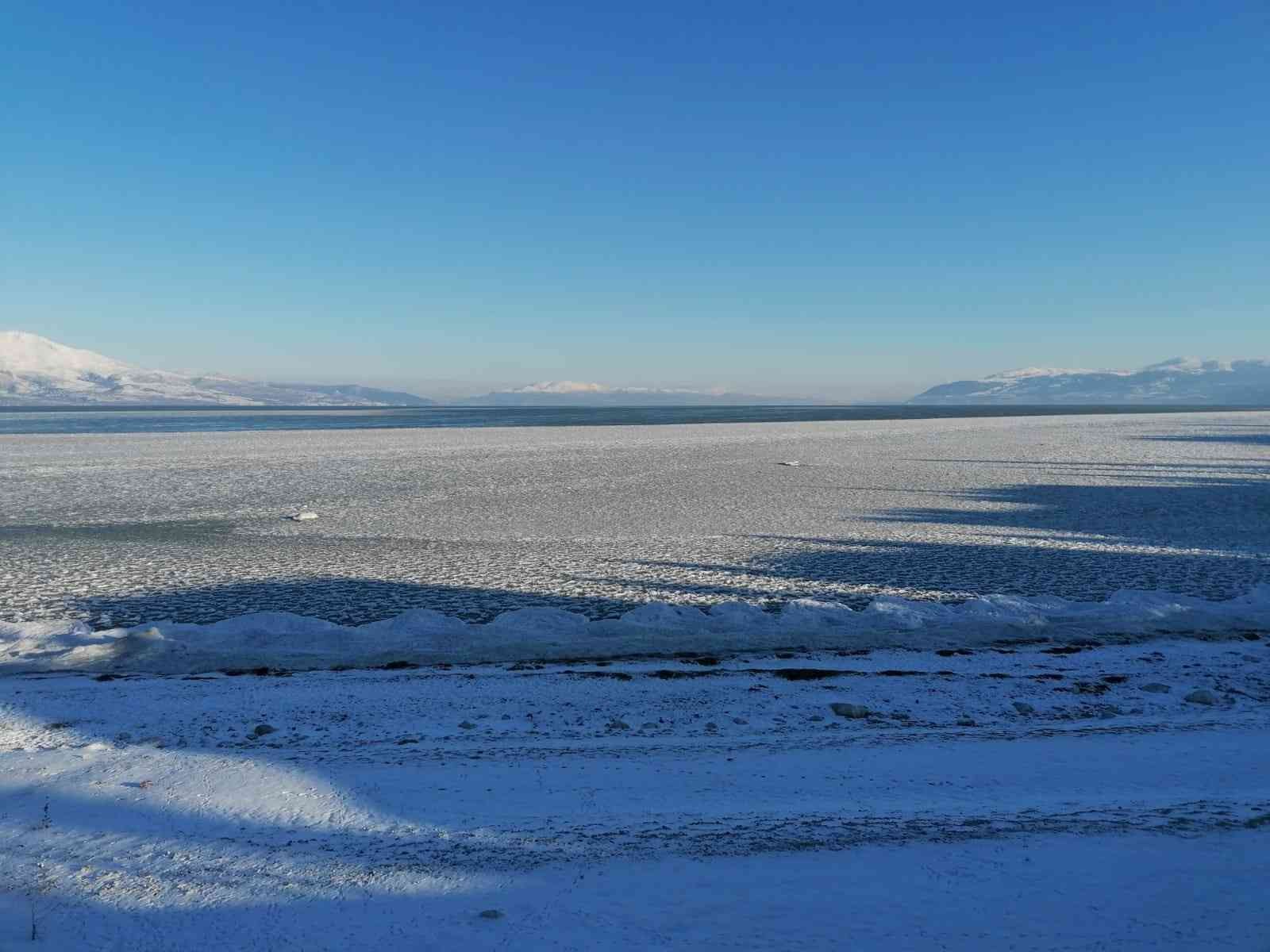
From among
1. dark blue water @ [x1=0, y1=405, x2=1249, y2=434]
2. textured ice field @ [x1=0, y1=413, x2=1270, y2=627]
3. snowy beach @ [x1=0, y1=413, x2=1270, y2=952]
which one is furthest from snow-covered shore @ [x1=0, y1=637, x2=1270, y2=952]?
dark blue water @ [x1=0, y1=405, x2=1249, y2=434]

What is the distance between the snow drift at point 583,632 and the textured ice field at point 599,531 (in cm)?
61

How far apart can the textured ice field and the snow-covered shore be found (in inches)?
105

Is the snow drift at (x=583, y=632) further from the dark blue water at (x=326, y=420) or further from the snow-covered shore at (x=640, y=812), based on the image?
the dark blue water at (x=326, y=420)

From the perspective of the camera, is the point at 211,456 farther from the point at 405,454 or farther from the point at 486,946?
the point at 486,946

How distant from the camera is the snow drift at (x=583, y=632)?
584 cm

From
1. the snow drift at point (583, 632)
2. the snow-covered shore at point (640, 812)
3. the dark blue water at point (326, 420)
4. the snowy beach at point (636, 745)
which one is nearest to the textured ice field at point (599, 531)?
the snowy beach at point (636, 745)

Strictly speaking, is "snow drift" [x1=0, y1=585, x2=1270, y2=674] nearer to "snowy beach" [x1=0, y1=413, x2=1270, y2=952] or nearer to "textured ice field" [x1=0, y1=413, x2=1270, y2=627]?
"snowy beach" [x1=0, y1=413, x2=1270, y2=952]

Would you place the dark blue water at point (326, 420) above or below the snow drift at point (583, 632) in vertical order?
above

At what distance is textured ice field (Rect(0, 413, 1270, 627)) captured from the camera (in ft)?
27.0

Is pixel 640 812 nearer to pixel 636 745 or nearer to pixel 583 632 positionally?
pixel 636 745

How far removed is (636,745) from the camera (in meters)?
4.13

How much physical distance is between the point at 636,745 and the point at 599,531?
7.89 meters

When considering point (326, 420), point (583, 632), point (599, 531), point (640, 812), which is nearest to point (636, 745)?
point (640, 812)

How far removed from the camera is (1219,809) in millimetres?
3445
